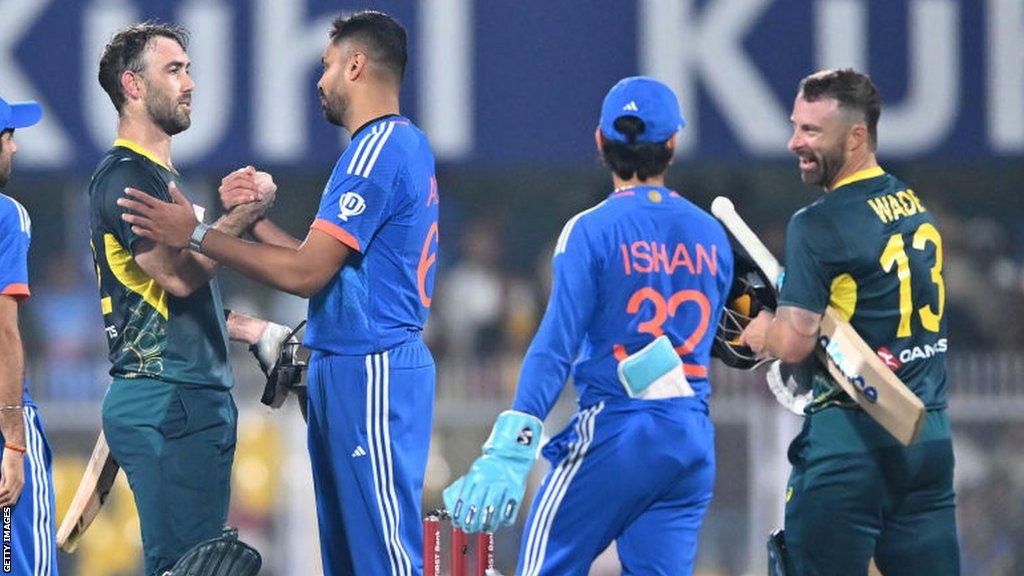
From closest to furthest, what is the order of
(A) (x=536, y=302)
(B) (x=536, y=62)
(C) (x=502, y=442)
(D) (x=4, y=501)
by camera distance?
(C) (x=502, y=442), (D) (x=4, y=501), (B) (x=536, y=62), (A) (x=536, y=302)

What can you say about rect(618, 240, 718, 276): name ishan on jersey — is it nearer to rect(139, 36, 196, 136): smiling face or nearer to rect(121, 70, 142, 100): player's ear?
rect(139, 36, 196, 136): smiling face

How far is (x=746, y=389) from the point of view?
33.7 ft

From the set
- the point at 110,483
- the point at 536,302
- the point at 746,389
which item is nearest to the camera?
the point at 110,483

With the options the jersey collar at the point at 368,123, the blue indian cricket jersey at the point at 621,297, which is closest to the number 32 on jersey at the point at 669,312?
the blue indian cricket jersey at the point at 621,297

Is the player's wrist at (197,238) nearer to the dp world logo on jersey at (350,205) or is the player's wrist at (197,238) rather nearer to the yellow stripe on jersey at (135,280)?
the yellow stripe on jersey at (135,280)

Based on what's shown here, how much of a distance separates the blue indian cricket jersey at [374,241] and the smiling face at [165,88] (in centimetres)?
68

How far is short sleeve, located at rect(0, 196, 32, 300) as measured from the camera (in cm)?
592

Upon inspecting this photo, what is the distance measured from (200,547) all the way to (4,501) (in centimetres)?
63

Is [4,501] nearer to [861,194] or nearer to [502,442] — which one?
[502,442]

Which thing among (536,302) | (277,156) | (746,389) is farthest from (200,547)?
(536,302)

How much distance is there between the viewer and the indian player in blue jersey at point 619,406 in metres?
5.53

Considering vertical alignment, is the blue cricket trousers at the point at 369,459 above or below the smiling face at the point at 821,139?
below

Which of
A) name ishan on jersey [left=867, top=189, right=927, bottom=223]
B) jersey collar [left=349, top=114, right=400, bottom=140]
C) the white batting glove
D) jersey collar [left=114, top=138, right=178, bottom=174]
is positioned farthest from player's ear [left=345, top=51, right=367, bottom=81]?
name ishan on jersey [left=867, top=189, right=927, bottom=223]

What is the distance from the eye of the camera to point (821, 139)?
5895 mm
